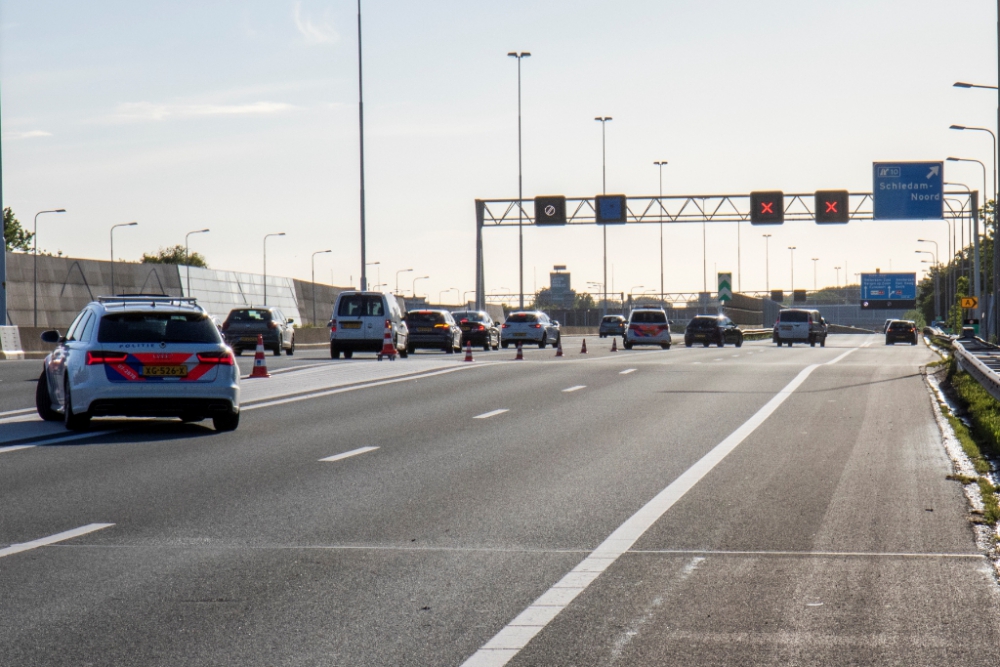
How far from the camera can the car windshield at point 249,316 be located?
142 feet

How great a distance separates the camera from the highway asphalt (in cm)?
582

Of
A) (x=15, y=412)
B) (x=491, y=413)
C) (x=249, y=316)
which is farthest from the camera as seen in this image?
(x=249, y=316)

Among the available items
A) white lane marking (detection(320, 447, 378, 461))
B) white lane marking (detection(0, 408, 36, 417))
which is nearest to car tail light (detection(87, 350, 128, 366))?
white lane marking (detection(320, 447, 378, 461))

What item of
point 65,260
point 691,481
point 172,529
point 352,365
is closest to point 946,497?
point 691,481

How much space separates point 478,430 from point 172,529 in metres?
7.52

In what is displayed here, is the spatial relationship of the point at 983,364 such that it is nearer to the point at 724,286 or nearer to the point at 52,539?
the point at 52,539

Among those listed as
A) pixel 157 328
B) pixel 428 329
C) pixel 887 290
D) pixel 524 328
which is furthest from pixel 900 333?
pixel 157 328

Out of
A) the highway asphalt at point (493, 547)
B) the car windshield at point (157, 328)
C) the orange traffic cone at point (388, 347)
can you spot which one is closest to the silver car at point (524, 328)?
the orange traffic cone at point (388, 347)

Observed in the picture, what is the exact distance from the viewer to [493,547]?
811 cm

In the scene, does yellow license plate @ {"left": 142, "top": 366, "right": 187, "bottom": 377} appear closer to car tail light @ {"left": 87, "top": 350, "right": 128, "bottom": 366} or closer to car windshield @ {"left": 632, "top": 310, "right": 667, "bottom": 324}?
car tail light @ {"left": 87, "top": 350, "right": 128, "bottom": 366}

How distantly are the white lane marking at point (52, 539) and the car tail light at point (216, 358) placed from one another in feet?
21.1

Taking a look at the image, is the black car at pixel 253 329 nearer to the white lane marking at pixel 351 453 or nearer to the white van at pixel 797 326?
the white lane marking at pixel 351 453

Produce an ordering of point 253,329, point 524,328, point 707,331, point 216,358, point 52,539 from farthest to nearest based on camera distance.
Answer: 1. point 707,331
2. point 524,328
3. point 253,329
4. point 216,358
5. point 52,539

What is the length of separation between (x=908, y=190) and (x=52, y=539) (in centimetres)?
5626
